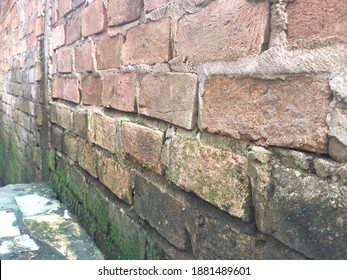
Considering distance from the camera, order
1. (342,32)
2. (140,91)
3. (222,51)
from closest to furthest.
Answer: (342,32) < (222,51) < (140,91)

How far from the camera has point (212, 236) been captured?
99 centimetres

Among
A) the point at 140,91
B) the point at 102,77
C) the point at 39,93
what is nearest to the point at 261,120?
the point at 140,91

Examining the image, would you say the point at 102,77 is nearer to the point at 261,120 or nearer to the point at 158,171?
the point at 158,171

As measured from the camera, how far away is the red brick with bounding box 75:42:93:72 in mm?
1848

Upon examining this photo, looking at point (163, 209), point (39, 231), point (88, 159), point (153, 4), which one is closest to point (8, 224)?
point (39, 231)

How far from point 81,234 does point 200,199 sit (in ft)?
3.50

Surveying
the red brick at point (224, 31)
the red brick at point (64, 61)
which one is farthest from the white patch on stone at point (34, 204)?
the red brick at point (224, 31)

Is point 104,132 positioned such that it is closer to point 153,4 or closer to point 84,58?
point 84,58

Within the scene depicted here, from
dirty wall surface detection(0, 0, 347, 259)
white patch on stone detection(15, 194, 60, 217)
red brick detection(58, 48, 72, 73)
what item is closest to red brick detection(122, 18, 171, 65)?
dirty wall surface detection(0, 0, 347, 259)

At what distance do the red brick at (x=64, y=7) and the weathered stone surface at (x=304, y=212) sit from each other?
5.97 feet

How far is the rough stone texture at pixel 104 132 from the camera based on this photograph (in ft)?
5.20

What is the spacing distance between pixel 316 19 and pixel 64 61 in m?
1.93

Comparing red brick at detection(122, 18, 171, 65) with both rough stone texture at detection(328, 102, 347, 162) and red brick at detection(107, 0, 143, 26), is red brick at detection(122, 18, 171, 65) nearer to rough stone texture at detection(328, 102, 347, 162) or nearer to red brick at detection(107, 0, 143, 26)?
red brick at detection(107, 0, 143, 26)

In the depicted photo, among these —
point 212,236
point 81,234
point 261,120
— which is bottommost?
point 81,234
